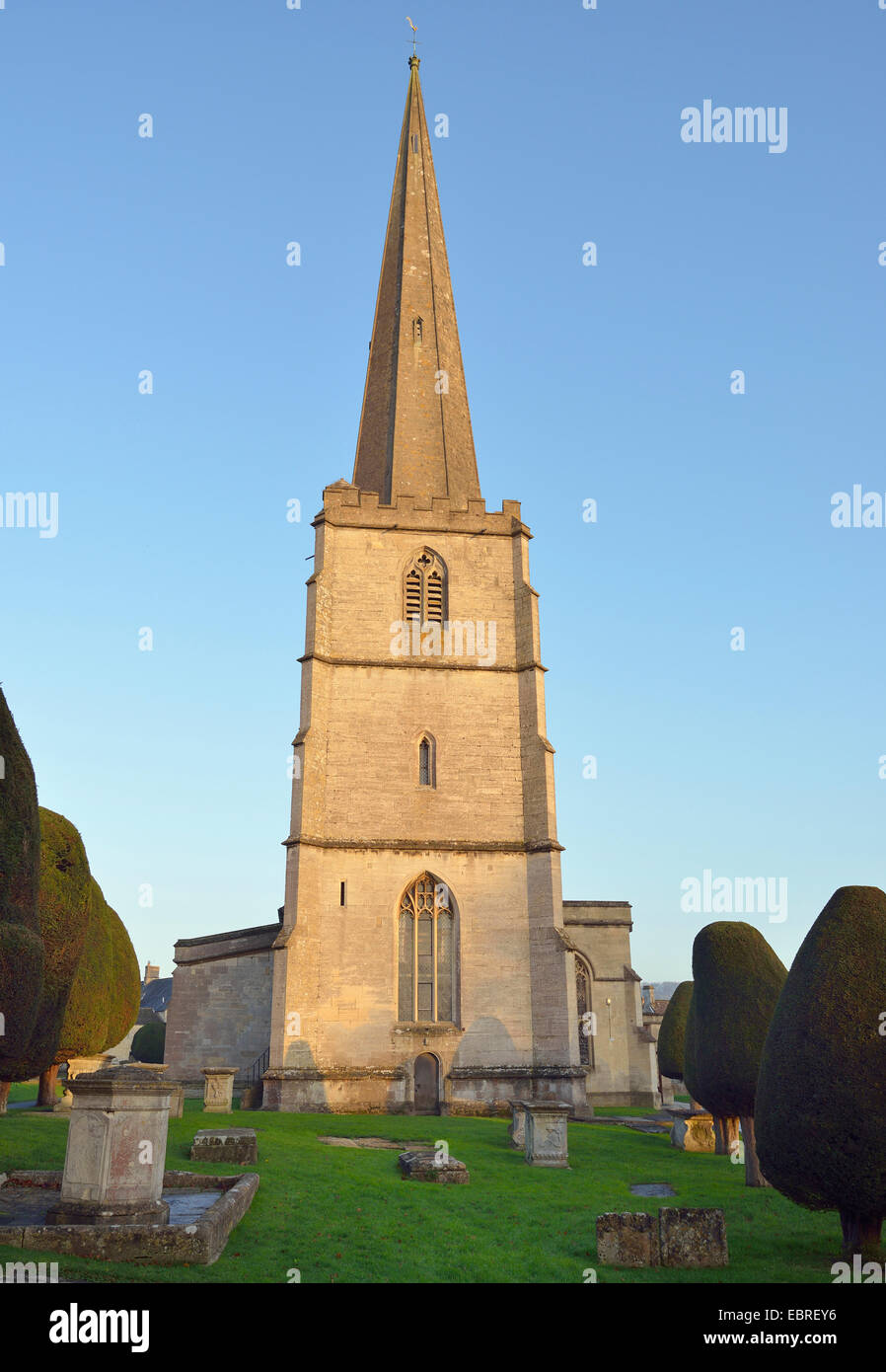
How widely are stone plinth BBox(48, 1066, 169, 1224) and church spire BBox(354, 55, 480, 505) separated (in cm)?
2456

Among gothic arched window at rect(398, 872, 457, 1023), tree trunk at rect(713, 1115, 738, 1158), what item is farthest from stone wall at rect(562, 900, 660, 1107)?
tree trunk at rect(713, 1115, 738, 1158)

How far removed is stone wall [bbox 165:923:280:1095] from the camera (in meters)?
28.5

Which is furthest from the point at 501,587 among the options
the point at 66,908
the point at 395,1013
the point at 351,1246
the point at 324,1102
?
the point at 351,1246

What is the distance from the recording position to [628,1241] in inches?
400

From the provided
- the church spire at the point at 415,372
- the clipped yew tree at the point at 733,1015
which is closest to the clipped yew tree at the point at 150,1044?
the church spire at the point at 415,372

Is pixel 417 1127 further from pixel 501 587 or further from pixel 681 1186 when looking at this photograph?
pixel 501 587

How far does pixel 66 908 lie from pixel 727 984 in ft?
36.9

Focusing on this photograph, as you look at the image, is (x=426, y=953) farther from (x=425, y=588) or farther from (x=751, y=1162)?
(x=751, y=1162)

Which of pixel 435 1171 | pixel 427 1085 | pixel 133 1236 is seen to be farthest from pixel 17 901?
pixel 427 1085

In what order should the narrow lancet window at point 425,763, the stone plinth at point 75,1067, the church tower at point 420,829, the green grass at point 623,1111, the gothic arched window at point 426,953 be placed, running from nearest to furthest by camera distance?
the stone plinth at point 75,1067, the church tower at point 420,829, the gothic arched window at point 426,953, the narrow lancet window at point 425,763, the green grass at point 623,1111

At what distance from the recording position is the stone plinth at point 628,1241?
1012cm

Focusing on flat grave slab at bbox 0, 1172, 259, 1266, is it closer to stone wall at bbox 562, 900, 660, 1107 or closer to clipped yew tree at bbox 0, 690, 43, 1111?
clipped yew tree at bbox 0, 690, 43, 1111

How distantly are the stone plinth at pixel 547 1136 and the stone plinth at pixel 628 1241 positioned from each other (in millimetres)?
7292

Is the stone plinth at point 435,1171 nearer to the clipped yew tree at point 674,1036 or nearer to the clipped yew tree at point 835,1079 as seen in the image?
the clipped yew tree at point 835,1079
